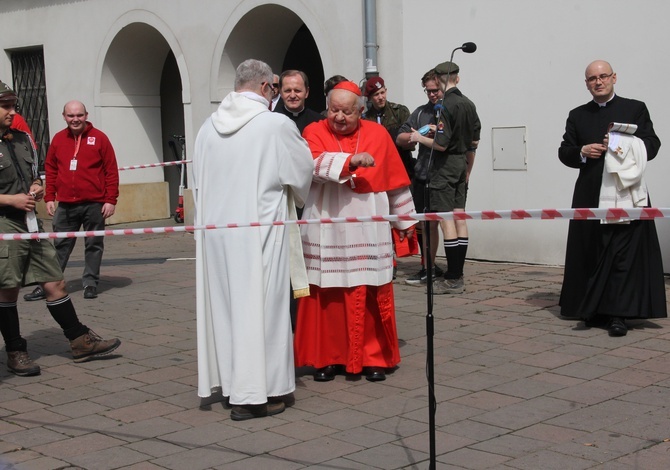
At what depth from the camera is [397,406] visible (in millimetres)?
5605

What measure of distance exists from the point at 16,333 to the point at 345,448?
2729 mm

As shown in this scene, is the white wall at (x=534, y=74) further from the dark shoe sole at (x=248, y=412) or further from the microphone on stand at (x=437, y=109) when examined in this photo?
the dark shoe sole at (x=248, y=412)

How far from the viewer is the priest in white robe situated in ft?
18.0

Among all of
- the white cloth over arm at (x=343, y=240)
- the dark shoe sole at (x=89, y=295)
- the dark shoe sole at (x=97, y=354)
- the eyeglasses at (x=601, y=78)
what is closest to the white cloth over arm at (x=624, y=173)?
the eyeglasses at (x=601, y=78)

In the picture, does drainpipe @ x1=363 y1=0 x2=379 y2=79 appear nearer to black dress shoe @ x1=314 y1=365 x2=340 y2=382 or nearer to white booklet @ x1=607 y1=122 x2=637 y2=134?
white booklet @ x1=607 y1=122 x2=637 y2=134

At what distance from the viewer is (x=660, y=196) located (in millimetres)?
9258

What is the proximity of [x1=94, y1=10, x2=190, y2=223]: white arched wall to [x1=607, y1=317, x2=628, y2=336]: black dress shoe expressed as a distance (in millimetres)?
9574

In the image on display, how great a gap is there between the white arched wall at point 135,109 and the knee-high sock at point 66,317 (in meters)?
8.77

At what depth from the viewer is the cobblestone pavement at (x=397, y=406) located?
189 inches

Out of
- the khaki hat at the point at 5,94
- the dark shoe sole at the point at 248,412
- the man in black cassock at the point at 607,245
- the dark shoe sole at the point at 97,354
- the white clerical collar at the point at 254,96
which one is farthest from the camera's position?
the man in black cassock at the point at 607,245

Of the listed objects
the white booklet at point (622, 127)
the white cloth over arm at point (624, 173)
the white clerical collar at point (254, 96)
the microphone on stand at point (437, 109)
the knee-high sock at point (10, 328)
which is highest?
the microphone on stand at point (437, 109)

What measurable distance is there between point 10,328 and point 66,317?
0.37 m

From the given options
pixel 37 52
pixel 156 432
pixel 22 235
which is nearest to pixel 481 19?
pixel 22 235

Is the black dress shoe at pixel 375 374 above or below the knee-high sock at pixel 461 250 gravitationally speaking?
below
